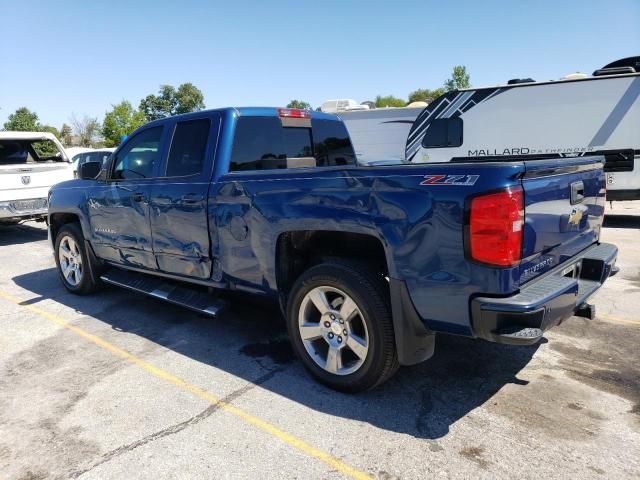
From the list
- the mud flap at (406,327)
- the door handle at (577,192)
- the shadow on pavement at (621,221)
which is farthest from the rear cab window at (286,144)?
the shadow on pavement at (621,221)

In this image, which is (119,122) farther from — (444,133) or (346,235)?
(346,235)

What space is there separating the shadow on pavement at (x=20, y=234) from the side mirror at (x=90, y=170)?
615 cm

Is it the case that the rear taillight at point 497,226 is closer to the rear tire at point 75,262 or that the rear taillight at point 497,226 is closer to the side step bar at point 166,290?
the side step bar at point 166,290

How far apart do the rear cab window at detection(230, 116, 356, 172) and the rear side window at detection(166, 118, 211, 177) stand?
32 cm

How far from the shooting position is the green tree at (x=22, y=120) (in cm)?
5816

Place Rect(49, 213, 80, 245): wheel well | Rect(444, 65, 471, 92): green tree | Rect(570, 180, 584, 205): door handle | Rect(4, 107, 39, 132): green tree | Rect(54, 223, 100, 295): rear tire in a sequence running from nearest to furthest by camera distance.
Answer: Rect(570, 180, 584, 205): door handle
Rect(54, 223, 100, 295): rear tire
Rect(49, 213, 80, 245): wheel well
Rect(444, 65, 471, 92): green tree
Rect(4, 107, 39, 132): green tree

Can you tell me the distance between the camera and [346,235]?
135 inches

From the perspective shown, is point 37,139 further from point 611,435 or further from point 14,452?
point 611,435

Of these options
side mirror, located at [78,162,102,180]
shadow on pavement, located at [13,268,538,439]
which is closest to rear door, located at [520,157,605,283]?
shadow on pavement, located at [13,268,538,439]

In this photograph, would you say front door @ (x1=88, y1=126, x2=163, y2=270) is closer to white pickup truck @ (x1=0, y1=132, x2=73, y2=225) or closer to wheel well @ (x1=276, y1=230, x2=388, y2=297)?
wheel well @ (x1=276, y1=230, x2=388, y2=297)

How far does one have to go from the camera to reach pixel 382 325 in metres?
3.03

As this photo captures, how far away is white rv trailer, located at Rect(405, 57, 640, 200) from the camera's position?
31.0 ft

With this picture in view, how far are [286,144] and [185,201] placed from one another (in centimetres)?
109

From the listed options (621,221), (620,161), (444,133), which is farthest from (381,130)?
(621,221)
